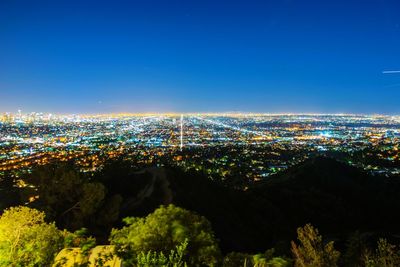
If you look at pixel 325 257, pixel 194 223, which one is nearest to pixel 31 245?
pixel 194 223

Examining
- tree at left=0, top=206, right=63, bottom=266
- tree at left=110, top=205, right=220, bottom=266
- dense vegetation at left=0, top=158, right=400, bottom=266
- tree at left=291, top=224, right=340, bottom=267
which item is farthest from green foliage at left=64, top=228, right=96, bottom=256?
tree at left=291, top=224, right=340, bottom=267

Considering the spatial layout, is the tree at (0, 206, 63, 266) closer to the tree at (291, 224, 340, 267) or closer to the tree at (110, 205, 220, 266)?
the tree at (110, 205, 220, 266)

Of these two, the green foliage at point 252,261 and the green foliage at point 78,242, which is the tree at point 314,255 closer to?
the green foliage at point 252,261

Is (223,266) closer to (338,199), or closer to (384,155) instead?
(338,199)

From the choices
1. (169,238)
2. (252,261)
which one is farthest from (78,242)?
(252,261)

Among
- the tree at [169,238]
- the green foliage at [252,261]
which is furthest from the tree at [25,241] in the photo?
the green foliage at [252,261]

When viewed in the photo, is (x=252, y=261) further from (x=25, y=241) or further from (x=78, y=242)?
(x=25, y=241)
